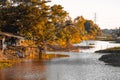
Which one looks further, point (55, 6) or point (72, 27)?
point (72, 27)

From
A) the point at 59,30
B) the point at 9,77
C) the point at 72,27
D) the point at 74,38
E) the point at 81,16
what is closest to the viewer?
the point at 9,77

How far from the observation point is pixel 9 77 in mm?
46000

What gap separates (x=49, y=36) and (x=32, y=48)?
22.3 feet

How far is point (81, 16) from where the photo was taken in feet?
543

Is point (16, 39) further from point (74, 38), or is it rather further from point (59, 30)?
point (74, 38)

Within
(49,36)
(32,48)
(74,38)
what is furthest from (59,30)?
(74,38)

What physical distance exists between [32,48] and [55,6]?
42.6ft

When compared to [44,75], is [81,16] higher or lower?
higher

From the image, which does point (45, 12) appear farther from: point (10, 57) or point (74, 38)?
point (74, 38)

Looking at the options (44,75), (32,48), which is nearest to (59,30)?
(32,48)

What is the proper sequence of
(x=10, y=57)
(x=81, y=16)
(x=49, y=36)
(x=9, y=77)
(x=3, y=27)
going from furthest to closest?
(x=81, y=16) → (x=49, y=36) → (x=3, y=27) → (x=10, y=57) → (x=9, y=77)

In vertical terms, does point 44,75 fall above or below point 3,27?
below

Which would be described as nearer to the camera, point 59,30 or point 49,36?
point 49,36

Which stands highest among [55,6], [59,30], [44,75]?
[55,6]
